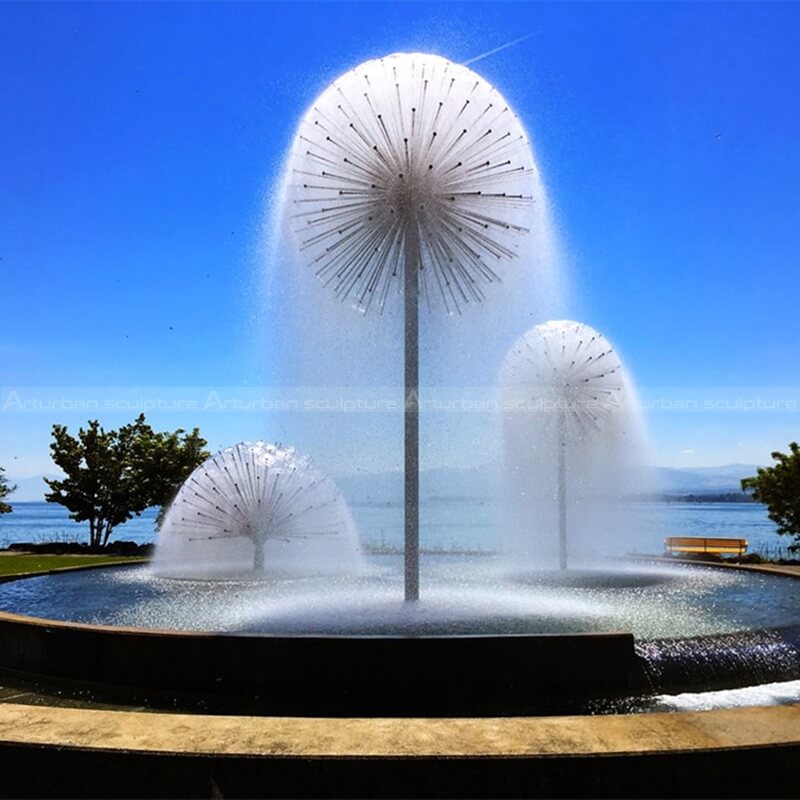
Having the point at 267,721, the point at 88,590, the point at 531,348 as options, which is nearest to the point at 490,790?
the point at 267,721

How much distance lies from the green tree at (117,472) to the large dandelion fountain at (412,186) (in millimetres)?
24841

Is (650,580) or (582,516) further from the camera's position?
(582,516)

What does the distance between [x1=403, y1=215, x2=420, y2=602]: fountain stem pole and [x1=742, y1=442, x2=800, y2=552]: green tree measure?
883 inches

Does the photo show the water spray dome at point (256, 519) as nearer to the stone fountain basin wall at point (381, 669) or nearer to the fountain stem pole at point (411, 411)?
the fountain stem pole at point (411, 411)

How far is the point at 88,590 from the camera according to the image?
543 inches

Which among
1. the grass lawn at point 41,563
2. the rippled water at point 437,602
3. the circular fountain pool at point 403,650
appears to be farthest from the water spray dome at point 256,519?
the circular fountain pool at point 403,650

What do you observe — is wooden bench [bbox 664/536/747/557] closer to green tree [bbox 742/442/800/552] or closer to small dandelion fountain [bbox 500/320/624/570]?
green tree [bbox 742/442/800/552]

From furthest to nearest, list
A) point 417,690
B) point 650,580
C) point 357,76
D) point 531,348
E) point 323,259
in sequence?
point 531,348
point 650,580
point 323,259
point 357,76
point 417,690

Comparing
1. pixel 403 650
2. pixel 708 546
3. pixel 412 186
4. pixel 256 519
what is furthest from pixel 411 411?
pixel 708 546

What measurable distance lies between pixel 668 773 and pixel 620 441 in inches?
672

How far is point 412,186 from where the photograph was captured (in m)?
10.3

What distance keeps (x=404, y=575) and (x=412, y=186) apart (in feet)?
19.4

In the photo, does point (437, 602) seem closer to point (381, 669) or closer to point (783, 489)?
point (381, 669)

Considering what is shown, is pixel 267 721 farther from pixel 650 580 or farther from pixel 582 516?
pixel 582 516
